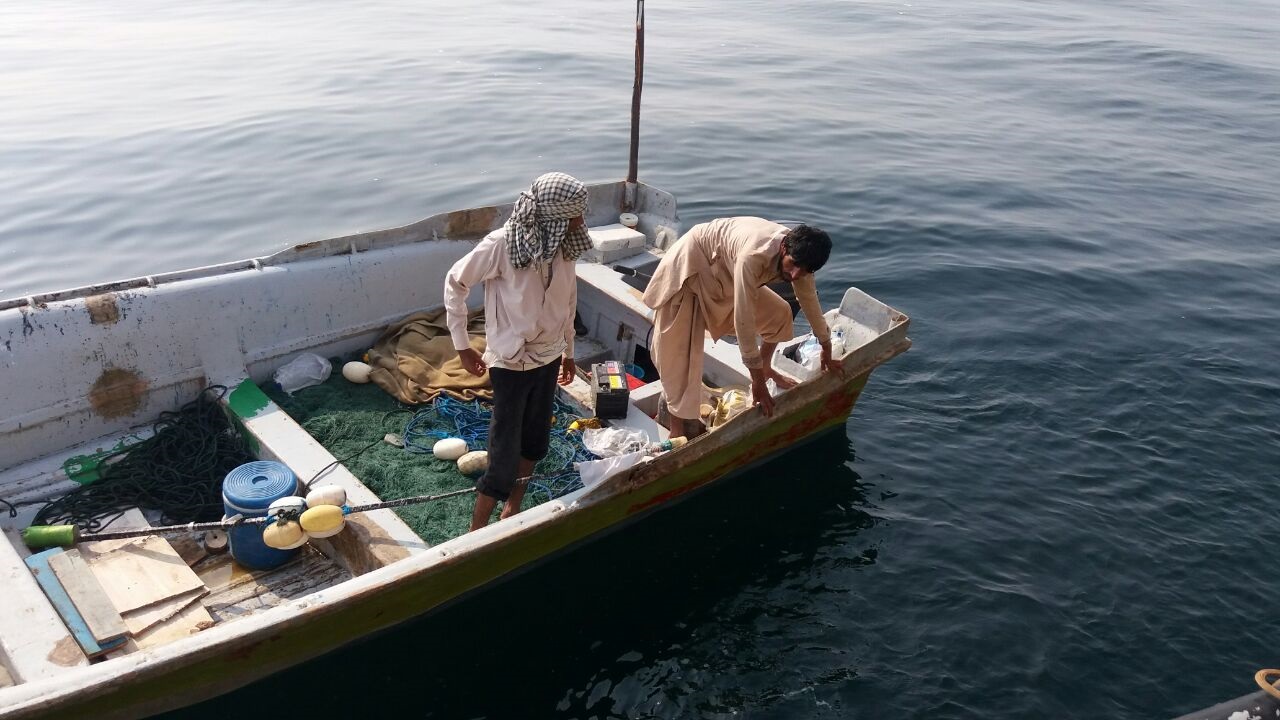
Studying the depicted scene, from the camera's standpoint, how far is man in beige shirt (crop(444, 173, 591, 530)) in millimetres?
4102

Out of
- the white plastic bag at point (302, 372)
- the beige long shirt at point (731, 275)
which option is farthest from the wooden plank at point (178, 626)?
the beige long shirt at point (731, 275)

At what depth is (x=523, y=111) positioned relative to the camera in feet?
56.7

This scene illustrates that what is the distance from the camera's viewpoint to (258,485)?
4844mm

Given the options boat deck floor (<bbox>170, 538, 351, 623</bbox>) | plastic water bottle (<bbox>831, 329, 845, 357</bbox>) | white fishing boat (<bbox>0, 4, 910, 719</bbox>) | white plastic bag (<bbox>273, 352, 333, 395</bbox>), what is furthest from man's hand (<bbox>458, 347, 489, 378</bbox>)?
plastic water bottle (<bbox>831, 329, 845, 357</bbox>)

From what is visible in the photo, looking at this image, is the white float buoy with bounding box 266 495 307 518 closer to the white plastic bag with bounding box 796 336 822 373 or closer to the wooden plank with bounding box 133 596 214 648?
the wooden plank with bounding box 133 596 214 648

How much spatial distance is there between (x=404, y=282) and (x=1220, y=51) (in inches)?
975

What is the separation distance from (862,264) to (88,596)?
29.5ft

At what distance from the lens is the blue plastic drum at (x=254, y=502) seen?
474 cm

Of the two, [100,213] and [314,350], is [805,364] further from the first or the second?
[100,213]

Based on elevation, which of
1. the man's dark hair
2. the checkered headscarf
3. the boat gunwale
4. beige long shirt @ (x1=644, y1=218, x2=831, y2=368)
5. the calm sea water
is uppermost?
the checkered headscarf

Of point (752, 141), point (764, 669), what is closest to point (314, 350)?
point (764, 669)

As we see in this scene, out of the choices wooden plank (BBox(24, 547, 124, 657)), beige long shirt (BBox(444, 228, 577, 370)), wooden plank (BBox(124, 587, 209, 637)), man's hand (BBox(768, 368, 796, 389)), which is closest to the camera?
wooden plank (BBox(24, 547, 124, 657))

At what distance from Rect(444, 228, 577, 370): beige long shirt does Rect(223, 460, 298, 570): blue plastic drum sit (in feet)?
4.82

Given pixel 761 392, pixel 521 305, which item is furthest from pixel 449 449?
pixel 761 392
